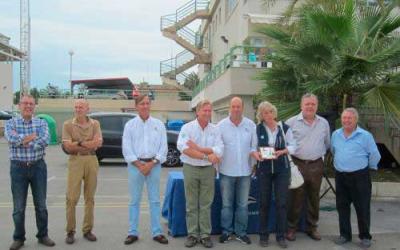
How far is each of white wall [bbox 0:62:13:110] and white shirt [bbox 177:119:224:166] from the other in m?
48.8

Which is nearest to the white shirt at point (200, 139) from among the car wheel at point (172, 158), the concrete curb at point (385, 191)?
the concrete curb at point (385, 191)

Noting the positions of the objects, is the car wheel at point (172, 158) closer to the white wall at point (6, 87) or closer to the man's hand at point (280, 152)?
the man's hand at point (280, 152)

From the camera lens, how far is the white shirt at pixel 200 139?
266 inches

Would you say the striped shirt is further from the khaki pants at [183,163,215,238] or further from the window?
the window

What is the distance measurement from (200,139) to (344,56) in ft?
11.8

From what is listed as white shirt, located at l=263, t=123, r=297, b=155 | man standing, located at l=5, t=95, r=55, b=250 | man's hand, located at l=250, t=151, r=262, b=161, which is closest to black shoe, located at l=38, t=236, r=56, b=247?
man standing, located at l=5, t=95, r=55, b=250

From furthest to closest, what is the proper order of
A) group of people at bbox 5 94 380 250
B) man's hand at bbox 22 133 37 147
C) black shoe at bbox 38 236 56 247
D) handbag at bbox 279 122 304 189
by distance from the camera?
handbag at bbox 279 122 304 189 → group of people at bbox 5 94 380 250 → black shoe at bbox 38 236 56 247 → man's hand at bbox 22 133 37 147

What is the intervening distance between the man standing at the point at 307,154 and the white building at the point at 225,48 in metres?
5.56

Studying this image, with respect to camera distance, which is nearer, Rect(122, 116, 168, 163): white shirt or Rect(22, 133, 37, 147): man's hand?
Rect(22, 133, 37, 147): man's hand

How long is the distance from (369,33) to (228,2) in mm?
23820

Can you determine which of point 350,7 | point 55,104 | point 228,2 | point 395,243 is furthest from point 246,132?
point 55,104

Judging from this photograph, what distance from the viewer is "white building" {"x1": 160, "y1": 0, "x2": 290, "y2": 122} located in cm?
1675

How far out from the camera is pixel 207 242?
22.1ft

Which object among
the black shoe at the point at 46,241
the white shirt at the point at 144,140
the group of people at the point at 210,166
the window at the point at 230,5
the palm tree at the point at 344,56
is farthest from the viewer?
the window at the point at 230,5
